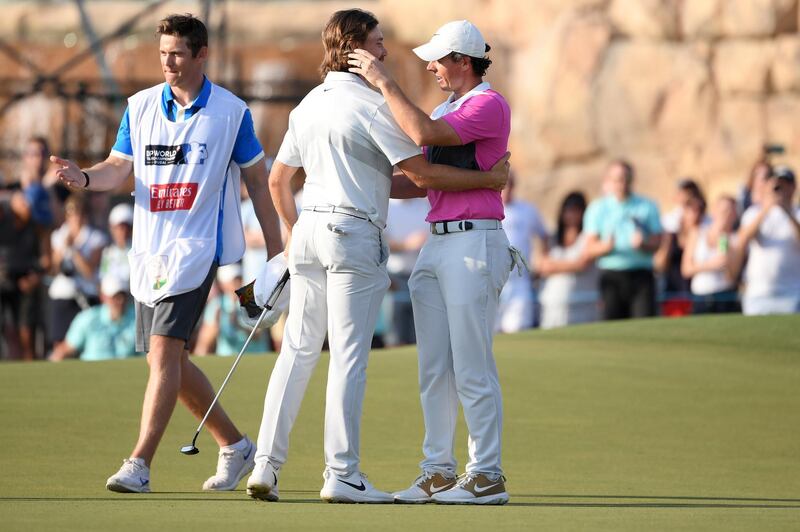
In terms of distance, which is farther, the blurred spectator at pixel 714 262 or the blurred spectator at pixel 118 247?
the blurred spectator at pixel 714 262

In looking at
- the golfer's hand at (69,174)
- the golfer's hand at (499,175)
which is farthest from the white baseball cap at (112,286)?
the golfer's hand at (499,175)

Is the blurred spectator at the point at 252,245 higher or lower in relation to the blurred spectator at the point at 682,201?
lower

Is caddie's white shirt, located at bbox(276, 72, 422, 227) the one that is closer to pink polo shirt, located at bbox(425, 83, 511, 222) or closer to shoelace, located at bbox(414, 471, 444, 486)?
pink polo shirt, located at bbox(425, 83, 511, 222)

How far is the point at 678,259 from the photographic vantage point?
54.1 ft

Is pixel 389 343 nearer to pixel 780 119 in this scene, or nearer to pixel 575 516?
pixel 575 516

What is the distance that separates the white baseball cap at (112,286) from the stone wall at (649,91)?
92.8 ft

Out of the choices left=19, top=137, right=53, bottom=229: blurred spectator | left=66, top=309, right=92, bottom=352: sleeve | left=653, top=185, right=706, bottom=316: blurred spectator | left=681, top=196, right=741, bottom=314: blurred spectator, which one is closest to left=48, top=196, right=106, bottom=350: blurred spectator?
left=19, top=137, right=53, bottom=229: blurred spectator

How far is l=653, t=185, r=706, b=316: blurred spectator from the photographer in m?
16.2

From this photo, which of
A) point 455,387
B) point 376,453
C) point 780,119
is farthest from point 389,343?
point 780,119

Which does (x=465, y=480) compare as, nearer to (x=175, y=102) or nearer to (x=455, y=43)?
(x=455, y=43)

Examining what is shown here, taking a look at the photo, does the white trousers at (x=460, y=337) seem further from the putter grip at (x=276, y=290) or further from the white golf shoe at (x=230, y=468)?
the white golf shoe at (x=230, y=468)

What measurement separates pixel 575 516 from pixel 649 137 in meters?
37.8

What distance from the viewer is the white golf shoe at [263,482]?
694 cm

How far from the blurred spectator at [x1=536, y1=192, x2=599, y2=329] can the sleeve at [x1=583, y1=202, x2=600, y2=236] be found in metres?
0.11
